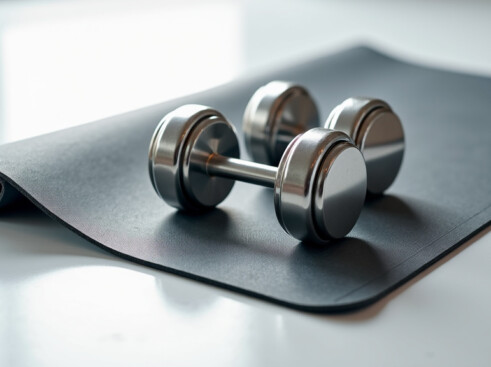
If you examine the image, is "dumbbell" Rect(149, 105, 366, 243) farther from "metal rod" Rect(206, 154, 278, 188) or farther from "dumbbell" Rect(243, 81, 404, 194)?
"dumbbell" Rect(243, 81, 404, 194)

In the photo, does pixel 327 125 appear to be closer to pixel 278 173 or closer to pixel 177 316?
pixel 278 173

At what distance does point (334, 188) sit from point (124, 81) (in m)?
1.58

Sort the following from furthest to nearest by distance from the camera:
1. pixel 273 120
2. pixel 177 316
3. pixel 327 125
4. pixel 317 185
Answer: pixel 273 120 → pixel 327 125 → pixel 317 185 → pixel 177 316

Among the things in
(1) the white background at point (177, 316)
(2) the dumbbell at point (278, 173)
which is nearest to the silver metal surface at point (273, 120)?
(2) the dumbbell at point (278, 173)

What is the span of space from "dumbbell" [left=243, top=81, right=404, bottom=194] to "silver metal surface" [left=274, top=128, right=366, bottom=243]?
190mm

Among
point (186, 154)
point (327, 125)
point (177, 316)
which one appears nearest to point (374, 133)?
point (327, 125)

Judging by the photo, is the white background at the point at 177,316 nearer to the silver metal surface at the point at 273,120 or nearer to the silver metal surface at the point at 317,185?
the silver metal surface at the point at 317,185

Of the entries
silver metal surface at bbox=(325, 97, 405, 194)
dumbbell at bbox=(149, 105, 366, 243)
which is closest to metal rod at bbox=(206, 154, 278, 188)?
dumbbell at bbox=(149, 105, 366, 243)

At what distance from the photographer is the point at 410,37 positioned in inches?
144

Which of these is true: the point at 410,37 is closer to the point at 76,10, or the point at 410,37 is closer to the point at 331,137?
the point at 76,10

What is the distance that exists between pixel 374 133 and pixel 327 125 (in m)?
0.09

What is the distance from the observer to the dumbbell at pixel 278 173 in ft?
4.78

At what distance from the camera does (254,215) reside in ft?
5.53

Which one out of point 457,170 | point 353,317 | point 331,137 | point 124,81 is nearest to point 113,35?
point 124,81
